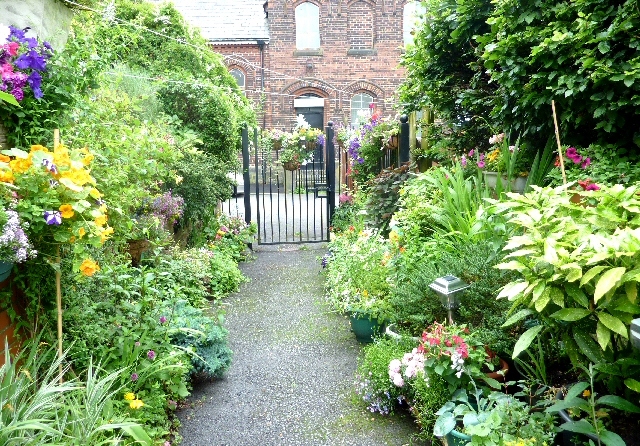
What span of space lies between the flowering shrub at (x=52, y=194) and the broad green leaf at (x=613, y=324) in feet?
7.02

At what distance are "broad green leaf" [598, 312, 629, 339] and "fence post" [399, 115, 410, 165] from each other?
5125 mm

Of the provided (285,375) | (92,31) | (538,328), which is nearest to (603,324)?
(538,328)

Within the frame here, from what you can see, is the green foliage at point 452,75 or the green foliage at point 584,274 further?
the green foliage at point 452,75

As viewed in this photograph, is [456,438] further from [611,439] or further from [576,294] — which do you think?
[576,294]

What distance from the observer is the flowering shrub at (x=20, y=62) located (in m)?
2.51

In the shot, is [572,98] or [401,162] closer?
[572,98]

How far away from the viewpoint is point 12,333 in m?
2.65

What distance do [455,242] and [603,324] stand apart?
190 centimetres

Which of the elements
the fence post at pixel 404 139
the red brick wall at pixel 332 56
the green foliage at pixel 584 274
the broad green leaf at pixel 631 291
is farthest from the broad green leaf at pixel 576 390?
the red brick wall at pixel 332 56

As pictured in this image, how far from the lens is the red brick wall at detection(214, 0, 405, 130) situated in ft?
55.1

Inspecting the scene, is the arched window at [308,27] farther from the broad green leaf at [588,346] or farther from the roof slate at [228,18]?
the broad green leaf at [588,346]

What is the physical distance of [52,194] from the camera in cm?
234

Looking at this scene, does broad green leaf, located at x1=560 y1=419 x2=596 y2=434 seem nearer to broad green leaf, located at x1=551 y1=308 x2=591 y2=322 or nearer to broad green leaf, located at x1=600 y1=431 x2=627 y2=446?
broad green leaf, located at x1=600 y1=431 x2=627 y2=446

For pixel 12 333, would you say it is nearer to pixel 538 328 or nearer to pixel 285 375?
pixel 285 375
